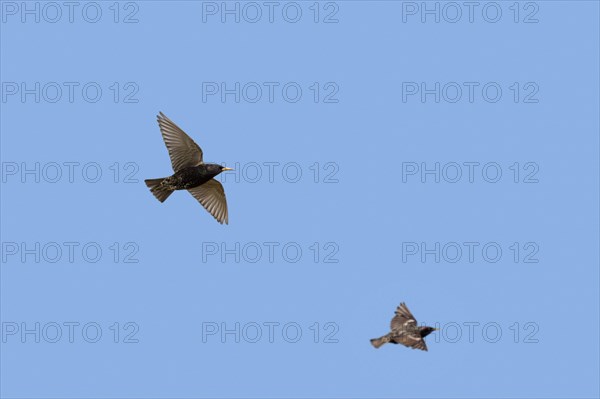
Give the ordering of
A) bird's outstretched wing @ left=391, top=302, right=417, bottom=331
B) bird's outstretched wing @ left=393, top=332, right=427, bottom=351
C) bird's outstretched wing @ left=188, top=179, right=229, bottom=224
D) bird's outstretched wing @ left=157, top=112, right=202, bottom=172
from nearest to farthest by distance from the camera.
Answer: bird's outstretched wing @ left=393, top=332, right=427, bottom=351 < bird's outstretched wing @ left=391, top=302, right=417, bottom=331 < bird's outstretched wing @ left=157, top=112, right=202, bottom=172 < bird's outstretched wing @ left=188, top=179, right=229, bottom=224

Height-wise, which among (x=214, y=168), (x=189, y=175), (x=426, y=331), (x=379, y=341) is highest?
(x=214, y=168)

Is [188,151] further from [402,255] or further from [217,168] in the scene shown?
[402,255]

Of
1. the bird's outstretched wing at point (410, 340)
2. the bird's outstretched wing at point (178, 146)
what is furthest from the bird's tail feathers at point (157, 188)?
the bird's outstretched wing at point (410, 340)

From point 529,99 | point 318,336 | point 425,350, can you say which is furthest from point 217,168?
point 529,99

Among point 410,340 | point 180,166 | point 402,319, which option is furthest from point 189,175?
point 410,340

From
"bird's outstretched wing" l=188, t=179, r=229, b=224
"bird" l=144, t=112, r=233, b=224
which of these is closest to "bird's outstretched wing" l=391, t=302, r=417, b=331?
"bird's outstretched wing" l=188, t=179, r=229, b=224

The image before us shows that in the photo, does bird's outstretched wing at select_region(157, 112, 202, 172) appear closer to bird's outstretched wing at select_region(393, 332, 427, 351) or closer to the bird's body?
the bird's body

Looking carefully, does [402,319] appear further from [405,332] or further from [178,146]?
[178,146]

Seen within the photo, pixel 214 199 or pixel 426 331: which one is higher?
pixel 214 199
